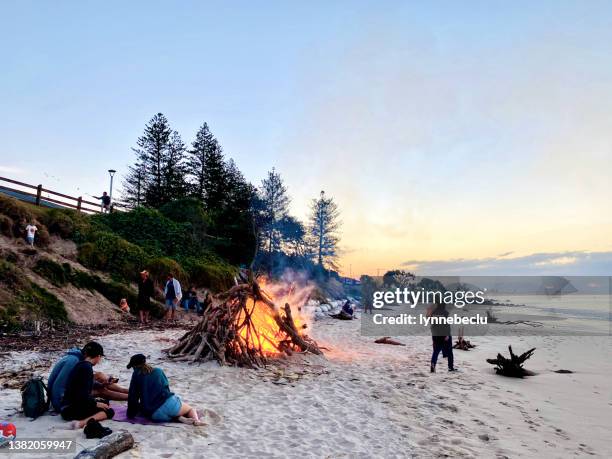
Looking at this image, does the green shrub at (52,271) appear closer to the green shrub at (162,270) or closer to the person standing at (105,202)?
the green shrub at (162,270)

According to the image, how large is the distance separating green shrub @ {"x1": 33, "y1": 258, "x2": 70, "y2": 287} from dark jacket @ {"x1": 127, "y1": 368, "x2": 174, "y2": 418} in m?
12.7

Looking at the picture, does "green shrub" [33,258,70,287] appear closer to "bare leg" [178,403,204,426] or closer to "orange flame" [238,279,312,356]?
"orange flame" [238,279,312,356]

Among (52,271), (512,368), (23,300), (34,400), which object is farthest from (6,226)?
(512,368)

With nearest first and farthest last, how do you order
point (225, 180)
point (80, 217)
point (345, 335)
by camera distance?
1. point (345, 335)
2. point (80, 217)
3. point (225, 180)

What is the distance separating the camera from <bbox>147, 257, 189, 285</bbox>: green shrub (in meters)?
21.0

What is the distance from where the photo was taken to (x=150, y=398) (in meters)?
5.72

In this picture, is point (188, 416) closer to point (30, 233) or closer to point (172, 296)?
point (172, 296)

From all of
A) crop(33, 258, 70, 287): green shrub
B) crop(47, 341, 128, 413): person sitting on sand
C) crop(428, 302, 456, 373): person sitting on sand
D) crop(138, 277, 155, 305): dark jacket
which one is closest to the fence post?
crop(33, 258, 70, 287): green shrub

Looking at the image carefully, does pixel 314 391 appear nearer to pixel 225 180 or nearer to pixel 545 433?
pixel 545 433

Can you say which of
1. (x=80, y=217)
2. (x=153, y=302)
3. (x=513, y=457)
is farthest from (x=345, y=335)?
(x=80, y=217)

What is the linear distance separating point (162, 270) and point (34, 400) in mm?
16418

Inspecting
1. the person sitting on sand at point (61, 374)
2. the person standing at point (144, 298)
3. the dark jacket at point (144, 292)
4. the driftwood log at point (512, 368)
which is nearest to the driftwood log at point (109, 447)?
the person sitting on sand at point (61, 374)

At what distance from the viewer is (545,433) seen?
670 centimetres

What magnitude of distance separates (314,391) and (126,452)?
4459 millimetres
